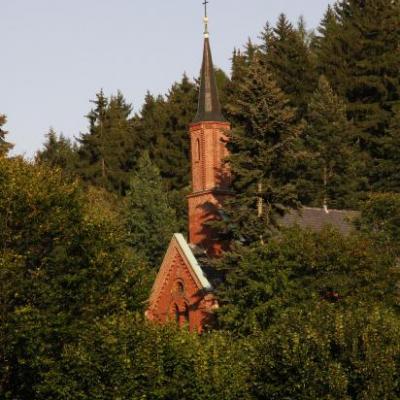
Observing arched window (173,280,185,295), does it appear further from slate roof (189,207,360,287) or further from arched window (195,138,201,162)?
arched window (195,138,201,162)

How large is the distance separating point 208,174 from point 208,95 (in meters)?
4.72

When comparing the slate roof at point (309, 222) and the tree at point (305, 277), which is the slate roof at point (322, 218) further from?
the tree at point (305, 277)

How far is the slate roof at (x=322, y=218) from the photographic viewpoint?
5212 cm

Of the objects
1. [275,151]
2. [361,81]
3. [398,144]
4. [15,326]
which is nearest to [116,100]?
[361,81]

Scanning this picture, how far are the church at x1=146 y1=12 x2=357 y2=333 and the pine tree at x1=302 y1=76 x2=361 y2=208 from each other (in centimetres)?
1496

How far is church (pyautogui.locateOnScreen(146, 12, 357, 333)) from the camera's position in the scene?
50.3 m

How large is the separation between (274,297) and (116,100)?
72.0 meters

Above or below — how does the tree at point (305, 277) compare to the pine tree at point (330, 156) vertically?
below

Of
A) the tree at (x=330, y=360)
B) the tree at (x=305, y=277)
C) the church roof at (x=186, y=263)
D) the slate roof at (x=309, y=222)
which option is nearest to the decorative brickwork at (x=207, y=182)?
the slate roof at (x=309, y=222)

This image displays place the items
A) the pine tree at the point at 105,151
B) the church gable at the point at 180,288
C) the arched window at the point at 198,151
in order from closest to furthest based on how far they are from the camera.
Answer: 1. the church gable at the point at 180,288
2. the arched window at the point at 198,151
3. the pine tree at the point at 105,151

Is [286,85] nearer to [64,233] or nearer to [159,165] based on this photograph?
[159,165]

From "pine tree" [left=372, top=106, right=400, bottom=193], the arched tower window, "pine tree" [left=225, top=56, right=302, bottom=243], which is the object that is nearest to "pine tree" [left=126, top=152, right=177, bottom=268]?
"pine tree" [left=372, top=106, right=400, bottom=193]

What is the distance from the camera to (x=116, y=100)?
111 meters

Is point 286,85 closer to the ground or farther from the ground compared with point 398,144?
farther from the ground
